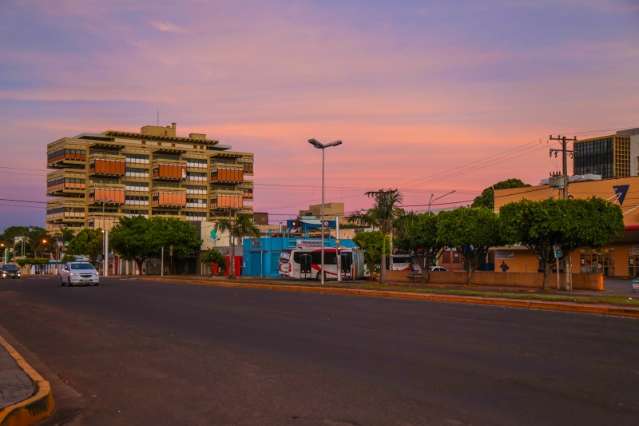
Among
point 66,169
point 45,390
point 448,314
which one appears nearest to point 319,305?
point 448,314

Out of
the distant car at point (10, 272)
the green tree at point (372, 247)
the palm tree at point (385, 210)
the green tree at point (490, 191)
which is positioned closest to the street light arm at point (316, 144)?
the palm tree at point (385, 210)

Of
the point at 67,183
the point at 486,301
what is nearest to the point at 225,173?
the point at 67,183

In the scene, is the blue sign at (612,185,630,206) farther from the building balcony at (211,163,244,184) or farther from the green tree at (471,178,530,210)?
the building balcony at (211,163,244,184)

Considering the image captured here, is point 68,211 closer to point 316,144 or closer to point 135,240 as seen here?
point 135,240

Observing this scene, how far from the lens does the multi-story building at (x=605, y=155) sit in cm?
12224

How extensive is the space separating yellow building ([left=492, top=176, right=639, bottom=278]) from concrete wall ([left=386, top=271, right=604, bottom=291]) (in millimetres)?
6300

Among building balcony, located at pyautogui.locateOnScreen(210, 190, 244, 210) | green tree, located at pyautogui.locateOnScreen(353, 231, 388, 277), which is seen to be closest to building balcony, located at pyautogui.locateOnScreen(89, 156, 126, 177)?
building balcony, located at pyautogui.locateOnScreen(210, 190, 244, 210)

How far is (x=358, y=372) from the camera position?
11.2 meters

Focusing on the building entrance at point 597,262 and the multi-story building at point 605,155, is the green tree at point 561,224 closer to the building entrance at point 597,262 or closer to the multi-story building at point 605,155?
the building entrance at point 597,262

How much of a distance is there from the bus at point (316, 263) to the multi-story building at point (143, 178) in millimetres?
69934

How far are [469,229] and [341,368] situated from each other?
40.3 metres

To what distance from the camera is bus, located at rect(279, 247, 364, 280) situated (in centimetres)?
6231

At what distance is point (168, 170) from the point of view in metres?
140

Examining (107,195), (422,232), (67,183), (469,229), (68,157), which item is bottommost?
(422,232)
